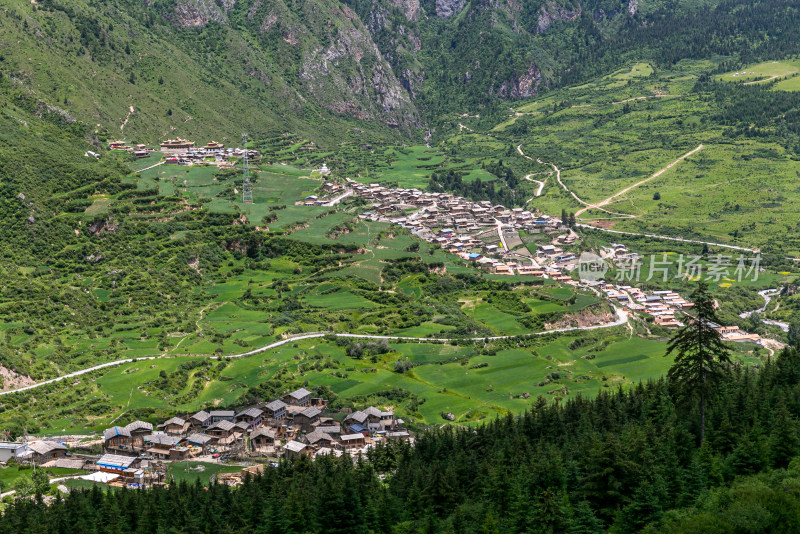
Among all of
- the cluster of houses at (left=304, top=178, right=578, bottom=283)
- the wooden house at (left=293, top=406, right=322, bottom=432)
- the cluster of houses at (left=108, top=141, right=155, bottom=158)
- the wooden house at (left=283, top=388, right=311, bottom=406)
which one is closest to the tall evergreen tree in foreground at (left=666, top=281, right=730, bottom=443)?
the wooden house at (left=293, top=406, right=322, bottom=432)

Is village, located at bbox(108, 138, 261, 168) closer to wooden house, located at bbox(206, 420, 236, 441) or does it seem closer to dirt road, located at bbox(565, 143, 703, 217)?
dirt road, located at bbox(565, 143, 703, 217)

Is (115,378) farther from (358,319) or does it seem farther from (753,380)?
(753,380)

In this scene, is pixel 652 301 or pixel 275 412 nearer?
pixel 275 412

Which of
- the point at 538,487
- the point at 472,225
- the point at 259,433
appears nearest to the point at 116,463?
the point at 259,433

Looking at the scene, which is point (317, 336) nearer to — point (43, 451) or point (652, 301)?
point (43, 451)

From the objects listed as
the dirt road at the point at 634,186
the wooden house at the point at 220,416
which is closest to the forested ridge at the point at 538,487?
the wooden house at the point at 220,416

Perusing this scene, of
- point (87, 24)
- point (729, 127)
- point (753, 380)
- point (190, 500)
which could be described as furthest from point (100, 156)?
point (729, 127)

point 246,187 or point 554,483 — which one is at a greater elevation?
point 246,187
